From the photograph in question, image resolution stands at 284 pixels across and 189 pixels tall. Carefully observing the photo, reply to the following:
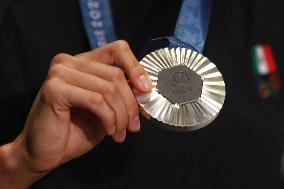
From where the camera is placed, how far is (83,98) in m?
0.85

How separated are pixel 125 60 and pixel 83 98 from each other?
0.10m

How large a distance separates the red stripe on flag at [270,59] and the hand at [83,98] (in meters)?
0.50

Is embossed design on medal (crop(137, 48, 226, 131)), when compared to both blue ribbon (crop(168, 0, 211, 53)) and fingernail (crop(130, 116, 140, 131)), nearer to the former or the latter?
fingernail (crop(130, 116, 140, 131))

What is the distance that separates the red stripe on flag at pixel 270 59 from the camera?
49.9 inches

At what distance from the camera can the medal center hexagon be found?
905mm

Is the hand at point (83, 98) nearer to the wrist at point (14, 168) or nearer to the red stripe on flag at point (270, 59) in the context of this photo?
the wrist at point (14, 168)

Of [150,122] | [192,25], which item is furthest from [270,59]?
[150,122]

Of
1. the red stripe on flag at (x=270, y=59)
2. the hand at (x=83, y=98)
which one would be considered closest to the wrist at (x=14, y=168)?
the hand at (x=83, y=98)

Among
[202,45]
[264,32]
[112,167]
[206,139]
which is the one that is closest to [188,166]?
[206,139]

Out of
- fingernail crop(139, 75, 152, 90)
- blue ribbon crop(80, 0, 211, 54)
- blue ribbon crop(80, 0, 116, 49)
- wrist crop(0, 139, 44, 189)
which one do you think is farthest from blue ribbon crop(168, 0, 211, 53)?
wrist crop(0, 139, 44, 189)

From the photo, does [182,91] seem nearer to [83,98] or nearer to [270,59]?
[83,98]

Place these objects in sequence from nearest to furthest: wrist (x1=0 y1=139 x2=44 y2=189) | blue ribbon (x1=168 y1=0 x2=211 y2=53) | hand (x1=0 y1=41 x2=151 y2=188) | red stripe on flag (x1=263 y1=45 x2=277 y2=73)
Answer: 1. hand (x1=0 y1=41 x2=151 y2=188)
2. wrist (x1=0 y1=139 x2=44 y2=189)
3. blue ribbon (x1=168 y1=0 x2=211 y2=53)
4. red stripe on flag (x1=263 y1=45 x2=277 y2=73)

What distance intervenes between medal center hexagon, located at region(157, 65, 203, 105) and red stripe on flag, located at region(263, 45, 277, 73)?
40cm

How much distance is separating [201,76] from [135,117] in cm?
16
